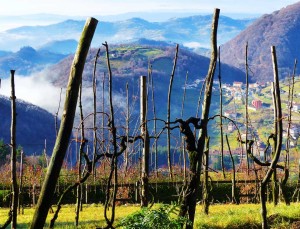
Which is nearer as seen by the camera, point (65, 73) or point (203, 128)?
point (203, 128)

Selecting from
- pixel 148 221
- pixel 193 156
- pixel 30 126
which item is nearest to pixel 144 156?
pixel 193 156

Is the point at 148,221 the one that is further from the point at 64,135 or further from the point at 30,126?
the point at 30,126

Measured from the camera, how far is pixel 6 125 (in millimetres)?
119688

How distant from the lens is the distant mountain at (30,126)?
380ft

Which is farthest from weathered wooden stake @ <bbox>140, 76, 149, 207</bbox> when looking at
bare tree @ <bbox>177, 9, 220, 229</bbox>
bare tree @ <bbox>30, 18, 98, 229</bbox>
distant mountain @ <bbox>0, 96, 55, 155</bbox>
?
distant mountain @ <bbox>0, 96, 55, 155</bbox>

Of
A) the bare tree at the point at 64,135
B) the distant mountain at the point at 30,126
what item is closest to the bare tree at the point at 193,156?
the bare tree at the point at 64,135

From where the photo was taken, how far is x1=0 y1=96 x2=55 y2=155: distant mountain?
11575 cm

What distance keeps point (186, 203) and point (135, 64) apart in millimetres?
182404

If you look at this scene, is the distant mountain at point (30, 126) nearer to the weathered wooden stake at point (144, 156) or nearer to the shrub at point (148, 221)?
the weathered wooden stake at point (144, 156)

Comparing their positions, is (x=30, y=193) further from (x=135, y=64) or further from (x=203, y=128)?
(x=135, y=64)

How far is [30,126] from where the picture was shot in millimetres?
119375

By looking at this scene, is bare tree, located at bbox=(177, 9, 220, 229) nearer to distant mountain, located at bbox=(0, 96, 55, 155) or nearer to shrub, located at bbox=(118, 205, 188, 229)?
shrub, located at bbox=(118, 205, 188, 229)

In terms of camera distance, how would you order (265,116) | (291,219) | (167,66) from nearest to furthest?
(291,219), (265,116), (167,66)

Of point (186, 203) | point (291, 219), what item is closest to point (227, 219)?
point (291, 219)
